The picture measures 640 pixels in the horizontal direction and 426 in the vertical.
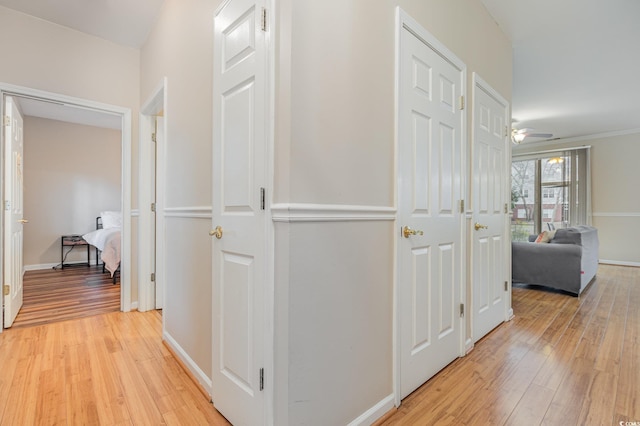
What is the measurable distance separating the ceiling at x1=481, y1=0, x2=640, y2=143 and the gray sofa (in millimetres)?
1858

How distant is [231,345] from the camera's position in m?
1.43

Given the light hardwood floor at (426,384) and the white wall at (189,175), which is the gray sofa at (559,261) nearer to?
the light hardwood floor at (426,384)

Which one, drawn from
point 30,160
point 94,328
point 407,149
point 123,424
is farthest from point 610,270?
point 30,160

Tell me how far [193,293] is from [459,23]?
8.21 ft

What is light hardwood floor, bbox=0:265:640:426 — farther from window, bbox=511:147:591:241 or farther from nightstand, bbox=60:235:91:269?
window, bbox=511:147:591:241

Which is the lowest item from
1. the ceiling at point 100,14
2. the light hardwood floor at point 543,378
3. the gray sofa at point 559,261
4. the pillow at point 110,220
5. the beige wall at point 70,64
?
the light hardwood floor at point 543,378

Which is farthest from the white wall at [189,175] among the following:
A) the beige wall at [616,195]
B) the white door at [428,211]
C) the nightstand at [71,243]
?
the beige wall at [616,195]

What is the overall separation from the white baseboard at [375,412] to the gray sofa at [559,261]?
335 centimetres

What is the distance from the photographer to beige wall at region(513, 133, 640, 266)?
5.75m

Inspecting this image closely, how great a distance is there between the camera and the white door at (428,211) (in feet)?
5.32

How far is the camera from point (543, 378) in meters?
1.84

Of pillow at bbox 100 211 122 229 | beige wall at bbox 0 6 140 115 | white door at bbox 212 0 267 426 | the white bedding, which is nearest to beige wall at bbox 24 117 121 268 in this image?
pillow at bbox 100 211 122 229

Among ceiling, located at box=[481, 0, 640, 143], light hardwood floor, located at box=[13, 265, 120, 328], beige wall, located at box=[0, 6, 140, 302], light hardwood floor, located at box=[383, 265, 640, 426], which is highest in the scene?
ceiling, located at box=[481, 0, 640, 143]

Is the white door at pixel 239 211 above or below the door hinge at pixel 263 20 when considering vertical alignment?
below
